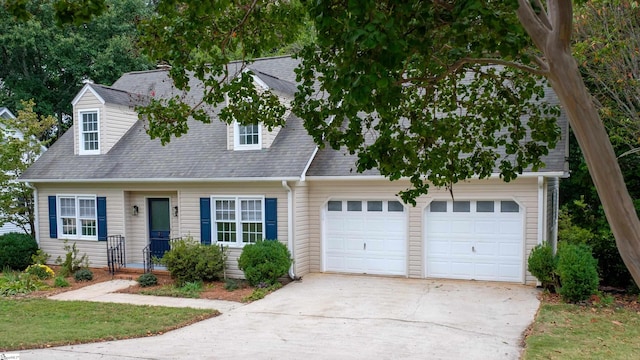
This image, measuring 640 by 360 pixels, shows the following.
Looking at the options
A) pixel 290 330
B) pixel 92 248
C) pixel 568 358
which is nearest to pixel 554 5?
pixel 568 358

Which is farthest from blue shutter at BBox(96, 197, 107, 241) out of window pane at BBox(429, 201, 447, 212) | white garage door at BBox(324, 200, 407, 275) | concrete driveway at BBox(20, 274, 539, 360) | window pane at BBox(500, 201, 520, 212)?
window pane at BBox(500, 201, 520, 212)

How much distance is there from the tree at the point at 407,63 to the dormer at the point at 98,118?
9939 millimetres

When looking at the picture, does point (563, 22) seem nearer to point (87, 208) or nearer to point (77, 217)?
point (87, 208)

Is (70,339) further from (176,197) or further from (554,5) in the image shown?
(554,5)

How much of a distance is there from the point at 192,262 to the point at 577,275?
874cm

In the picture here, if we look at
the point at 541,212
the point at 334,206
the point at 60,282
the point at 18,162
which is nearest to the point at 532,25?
the point at 541,212

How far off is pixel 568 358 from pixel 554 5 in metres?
4.83

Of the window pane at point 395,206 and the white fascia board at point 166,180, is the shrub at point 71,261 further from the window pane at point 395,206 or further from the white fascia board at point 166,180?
the window pane at point 395,206

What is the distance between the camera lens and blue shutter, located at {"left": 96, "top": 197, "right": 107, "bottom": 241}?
1533cm

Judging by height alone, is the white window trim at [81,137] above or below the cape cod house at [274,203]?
above

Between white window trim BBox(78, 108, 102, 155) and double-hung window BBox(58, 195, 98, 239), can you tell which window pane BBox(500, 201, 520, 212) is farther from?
white window trim BBox(78, 108, 102, 155)

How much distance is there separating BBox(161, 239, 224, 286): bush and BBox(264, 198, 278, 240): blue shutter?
1.40 m

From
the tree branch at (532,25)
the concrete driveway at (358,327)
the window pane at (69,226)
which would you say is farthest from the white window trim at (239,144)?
the tree branch at (532,25)

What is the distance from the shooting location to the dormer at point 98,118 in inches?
631
